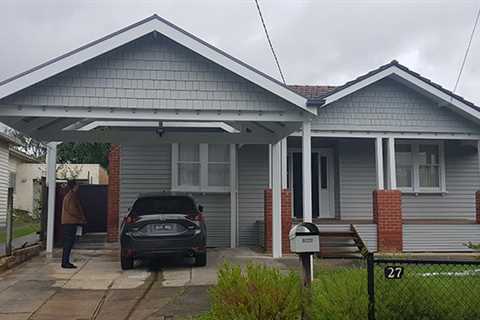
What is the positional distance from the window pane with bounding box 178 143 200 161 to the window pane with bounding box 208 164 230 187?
1.66ft

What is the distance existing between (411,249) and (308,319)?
31.1 feet

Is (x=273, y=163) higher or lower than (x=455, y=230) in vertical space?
higher

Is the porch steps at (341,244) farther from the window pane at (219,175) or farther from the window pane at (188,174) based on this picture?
the window pane at (188,174)

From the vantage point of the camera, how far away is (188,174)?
627 inches

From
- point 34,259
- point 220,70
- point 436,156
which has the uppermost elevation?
point 220,70

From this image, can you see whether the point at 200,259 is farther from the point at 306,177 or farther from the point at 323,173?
the point at 323,173

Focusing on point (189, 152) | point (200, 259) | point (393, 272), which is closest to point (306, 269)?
point (393, 272)

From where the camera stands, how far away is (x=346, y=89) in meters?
13.3

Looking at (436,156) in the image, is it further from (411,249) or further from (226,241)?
(226,241)

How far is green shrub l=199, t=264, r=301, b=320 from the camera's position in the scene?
529 cm

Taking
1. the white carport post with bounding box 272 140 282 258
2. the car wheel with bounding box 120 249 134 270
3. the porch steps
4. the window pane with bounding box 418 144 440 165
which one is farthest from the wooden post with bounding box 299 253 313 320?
the window pane with bounding box 418 144 440 165

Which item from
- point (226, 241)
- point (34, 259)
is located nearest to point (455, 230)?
point (226, 241)

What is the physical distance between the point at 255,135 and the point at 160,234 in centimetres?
390

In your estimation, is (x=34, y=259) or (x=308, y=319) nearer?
(x=308, y=319)
